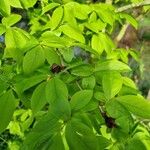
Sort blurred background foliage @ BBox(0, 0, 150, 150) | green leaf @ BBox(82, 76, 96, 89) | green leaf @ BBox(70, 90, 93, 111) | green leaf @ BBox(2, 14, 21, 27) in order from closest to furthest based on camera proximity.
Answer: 1. green leaf @ BBox(70, 90, 93, 111)
2. green leaf @ BBox(82, 76, 96, 89)
3. green leaf @ BBox(2, 14, 21, 27)
4. blurred background foliage @ BBox(0, 0, 150, 150)

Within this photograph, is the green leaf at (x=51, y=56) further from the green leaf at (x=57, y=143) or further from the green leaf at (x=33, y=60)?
the green leaf at (x=57, y=143)

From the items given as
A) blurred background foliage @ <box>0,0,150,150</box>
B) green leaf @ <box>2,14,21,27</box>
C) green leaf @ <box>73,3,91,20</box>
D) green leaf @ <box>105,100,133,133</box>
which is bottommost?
blurred background foliage @ <box>0,0,150,150</box>

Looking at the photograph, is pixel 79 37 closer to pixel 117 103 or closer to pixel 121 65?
pixel 121 65

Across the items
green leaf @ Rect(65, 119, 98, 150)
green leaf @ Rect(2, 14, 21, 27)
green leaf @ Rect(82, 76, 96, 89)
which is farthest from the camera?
green leaf @ Rect(2, 14, 21, 27)

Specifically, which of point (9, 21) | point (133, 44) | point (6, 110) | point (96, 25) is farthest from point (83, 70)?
point (133, 44)

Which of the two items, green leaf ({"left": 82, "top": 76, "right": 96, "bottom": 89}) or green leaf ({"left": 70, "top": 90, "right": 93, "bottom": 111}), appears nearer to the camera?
green leaf ({"left": 70, "top": 90, "right": 93, "bottom": 111})

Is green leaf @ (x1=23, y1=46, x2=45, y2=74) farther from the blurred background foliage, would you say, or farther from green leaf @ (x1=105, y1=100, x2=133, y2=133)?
the blurred background foliage

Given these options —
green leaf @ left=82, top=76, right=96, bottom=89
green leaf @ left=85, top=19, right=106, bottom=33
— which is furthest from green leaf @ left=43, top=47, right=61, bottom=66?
green leaf @ left=85, top=19, right=106, bottom=33
